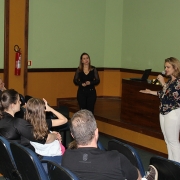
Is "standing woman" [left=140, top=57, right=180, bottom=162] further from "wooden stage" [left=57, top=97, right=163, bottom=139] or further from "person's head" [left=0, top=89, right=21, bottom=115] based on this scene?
"person's head" [left=0, top=89, right=21, bottom=115]

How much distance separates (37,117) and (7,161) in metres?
0.48

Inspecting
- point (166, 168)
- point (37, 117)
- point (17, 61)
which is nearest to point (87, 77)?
point (17, 61)

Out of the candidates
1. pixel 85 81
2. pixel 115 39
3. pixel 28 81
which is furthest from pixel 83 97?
pixel 115 39

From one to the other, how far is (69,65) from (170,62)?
15.6 ft

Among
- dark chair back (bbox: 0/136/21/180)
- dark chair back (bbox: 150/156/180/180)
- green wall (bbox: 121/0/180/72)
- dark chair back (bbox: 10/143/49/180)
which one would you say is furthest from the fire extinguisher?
dark chair back (bbox: 150/156/180/180)

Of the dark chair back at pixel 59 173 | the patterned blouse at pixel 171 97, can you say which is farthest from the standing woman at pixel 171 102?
the dark chair back at pixel 59 173

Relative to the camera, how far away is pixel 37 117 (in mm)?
3518

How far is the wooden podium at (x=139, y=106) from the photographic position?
19.0ft

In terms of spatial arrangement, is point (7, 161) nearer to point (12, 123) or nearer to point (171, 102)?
point (12, 123)

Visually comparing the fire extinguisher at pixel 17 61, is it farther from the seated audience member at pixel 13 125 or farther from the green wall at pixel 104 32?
the seated audience member at pixel 13 125

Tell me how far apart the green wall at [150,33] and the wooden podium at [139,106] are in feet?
6.66

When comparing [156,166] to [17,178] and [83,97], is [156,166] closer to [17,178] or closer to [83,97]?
[17,178]

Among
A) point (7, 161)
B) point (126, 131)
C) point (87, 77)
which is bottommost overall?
point (126, 131)

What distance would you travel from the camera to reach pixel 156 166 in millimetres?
2783
